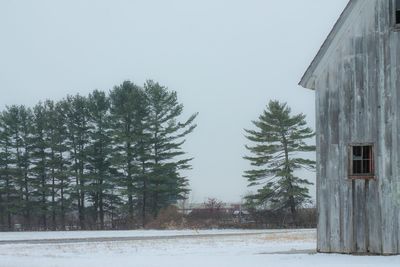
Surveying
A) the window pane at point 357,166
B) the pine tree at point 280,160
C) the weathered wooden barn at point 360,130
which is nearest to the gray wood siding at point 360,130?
the weathered wooden barn at point 360,130

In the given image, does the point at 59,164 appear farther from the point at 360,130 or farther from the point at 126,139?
the point at 360,130

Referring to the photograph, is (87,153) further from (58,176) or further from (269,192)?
(269,192)

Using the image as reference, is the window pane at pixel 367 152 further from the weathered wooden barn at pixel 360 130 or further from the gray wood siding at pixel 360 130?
the gray wood siding at pixel 360 130

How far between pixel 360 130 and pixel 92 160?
148ft

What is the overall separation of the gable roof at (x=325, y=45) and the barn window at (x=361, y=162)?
228 cm

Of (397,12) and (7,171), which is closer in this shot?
(397,12)

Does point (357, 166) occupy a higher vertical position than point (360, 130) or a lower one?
lower

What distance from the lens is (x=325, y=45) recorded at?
17969 millimetres

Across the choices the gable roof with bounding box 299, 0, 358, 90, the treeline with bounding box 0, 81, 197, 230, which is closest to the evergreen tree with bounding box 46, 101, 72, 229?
the treeline with bounding box 0, 81, 197, 230

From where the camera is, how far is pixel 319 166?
18.0 meters

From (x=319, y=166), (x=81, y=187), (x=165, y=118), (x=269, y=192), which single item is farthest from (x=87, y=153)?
(x=319, y=166)

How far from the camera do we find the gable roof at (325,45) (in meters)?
17.7

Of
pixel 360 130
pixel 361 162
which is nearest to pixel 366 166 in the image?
pixel 361 162

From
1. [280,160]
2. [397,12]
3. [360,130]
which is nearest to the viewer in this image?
[397,12]
